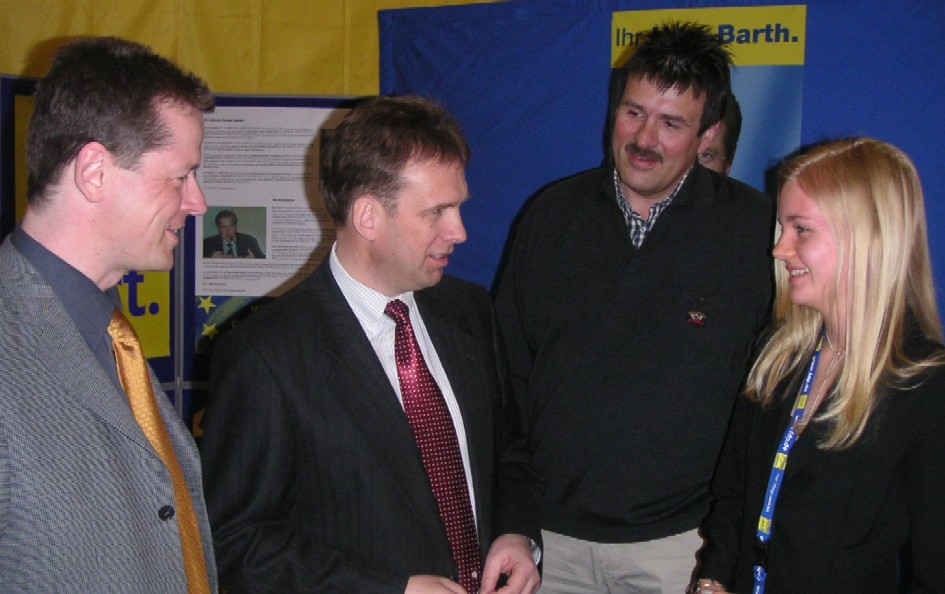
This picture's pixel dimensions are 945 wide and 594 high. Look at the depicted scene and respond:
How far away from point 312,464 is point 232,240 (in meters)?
2.57

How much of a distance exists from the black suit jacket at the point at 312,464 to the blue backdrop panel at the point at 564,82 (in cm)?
200

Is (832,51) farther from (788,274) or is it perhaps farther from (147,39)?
(147,39)

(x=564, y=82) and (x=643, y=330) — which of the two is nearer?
(x=643, y=330)

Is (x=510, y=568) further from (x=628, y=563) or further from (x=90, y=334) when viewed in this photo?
(x=90, y=334)

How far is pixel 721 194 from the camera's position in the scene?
92.1 inches

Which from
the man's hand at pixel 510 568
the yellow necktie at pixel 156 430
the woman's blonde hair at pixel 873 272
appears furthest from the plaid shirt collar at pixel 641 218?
the yellow necktie at pixel 156 430

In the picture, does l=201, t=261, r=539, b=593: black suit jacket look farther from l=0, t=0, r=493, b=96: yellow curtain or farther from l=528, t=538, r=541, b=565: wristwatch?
l=0, t=0, r=493, b=96: yellow curtain

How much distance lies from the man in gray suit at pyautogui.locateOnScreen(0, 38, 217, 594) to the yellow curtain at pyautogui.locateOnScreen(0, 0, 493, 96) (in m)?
2.63

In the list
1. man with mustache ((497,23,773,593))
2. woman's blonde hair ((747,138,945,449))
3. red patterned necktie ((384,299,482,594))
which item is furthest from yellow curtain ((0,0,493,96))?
woman's blonde hair ((747,138,945,449))

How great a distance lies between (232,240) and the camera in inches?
156

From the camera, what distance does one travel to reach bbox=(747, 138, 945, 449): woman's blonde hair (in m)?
1.56

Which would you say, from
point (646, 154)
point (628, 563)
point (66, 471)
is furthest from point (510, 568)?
point (646, 154)

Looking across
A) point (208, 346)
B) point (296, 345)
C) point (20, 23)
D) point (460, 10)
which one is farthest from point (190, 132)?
point (20, 23)

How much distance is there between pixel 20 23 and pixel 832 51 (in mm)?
3620
